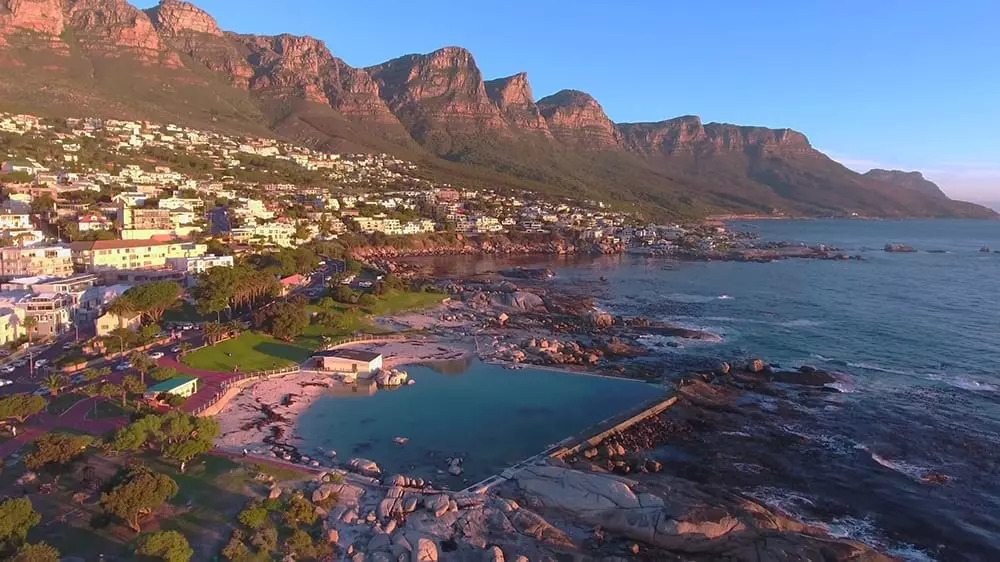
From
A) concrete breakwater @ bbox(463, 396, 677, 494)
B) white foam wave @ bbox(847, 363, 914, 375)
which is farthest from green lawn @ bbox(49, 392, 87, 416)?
white foam wave @ bbox(847, 363, 914, 375)

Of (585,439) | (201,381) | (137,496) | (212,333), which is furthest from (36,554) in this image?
(212,333)

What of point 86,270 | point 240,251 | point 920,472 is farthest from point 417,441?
point 240,251

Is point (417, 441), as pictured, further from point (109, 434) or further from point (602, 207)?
point (602, 207)

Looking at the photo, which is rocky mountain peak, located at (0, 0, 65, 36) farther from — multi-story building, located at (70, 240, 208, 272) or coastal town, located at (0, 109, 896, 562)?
multi-story building, located at (70, 240, 208, 272)

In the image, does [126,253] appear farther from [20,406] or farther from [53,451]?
[53,451]

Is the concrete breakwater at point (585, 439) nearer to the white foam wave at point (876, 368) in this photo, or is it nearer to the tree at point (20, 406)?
the white foam wave at point (876, 368)

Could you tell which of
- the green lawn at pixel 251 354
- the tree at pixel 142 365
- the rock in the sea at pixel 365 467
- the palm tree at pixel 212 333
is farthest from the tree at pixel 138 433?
the palm tree at pixel 212 333
